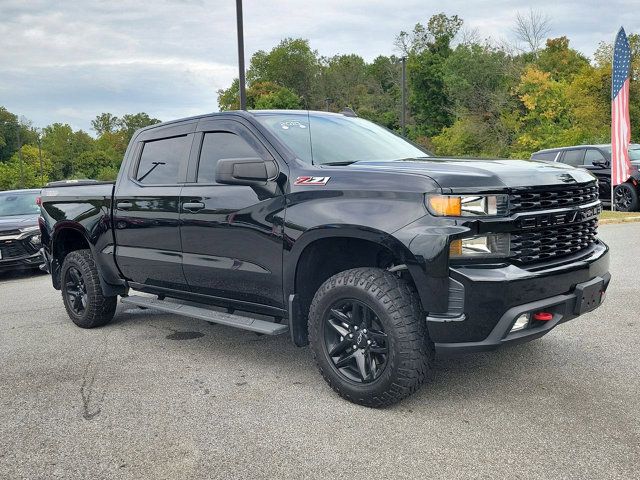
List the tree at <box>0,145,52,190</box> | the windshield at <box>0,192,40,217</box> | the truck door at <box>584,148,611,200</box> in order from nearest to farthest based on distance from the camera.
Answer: the windshield at <box>0,192,40,217</box> < the truck door at <box>584,148,611,200</box> < the tree at <box>0,145,52,190</box>

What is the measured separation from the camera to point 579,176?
3877 mm

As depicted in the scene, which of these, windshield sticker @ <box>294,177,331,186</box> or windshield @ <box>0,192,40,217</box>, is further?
windshield @ <box>0,192,40,217</box>

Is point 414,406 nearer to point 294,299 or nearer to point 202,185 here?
point 294,299

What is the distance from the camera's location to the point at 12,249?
10.2 m

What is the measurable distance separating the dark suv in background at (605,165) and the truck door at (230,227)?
12452 mm

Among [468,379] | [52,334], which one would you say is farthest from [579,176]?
[52,334]

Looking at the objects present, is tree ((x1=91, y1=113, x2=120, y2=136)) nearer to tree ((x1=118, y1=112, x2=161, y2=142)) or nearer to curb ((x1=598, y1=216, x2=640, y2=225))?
tree ((x1=118, y1=112, x2=161, y2=142))

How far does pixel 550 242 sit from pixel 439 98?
2263 inches

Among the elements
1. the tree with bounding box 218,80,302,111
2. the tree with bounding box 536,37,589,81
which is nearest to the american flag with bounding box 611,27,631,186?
the tree with bounding box 536,37,589,81

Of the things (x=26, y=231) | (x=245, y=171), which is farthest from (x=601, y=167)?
(x=245, y=171)

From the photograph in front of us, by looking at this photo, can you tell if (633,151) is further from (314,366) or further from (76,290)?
(76,290)

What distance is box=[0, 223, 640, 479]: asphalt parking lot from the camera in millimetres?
3029

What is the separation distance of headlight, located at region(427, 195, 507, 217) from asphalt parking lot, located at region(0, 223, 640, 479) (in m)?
1.16

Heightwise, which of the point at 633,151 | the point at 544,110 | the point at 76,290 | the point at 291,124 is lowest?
the point at 76,290
